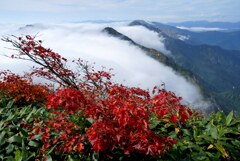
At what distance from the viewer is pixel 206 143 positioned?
7.35m

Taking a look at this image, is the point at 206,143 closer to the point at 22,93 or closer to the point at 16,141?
the point at 16,141

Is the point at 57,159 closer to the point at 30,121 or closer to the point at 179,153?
the point at 30,121

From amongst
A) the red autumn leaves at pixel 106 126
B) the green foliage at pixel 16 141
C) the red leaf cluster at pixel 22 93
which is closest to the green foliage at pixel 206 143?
the red autumn leaves at pixel 106 126

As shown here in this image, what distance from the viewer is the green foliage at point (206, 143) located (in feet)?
22.3

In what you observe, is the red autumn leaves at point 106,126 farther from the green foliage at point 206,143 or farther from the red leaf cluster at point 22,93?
the red leaf cluster at point 22,93

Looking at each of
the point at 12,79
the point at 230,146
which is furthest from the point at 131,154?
the point at 12,79

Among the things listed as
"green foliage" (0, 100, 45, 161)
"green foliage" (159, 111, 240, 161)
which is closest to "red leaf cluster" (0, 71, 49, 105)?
"green foliage" (0, 100, 45, 161)

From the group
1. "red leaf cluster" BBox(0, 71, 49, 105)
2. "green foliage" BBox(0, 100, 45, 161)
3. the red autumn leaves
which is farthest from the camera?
"red leaf cluster" BBox(0, 71, 49, 105)

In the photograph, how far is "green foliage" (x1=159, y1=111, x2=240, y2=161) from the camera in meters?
6.79

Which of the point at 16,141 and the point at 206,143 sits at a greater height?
the point at 206,143

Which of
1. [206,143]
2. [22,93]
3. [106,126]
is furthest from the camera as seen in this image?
[22,93]

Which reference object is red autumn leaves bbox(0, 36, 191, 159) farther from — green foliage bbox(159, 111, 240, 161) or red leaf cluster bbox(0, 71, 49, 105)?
red leaf cluster bbox(0, 71, 49, 105)

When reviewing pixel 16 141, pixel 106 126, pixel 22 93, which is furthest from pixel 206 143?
pixel 22 93

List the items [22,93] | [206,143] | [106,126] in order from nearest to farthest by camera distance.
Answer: [106,126]
[206,143]
[22,93]
